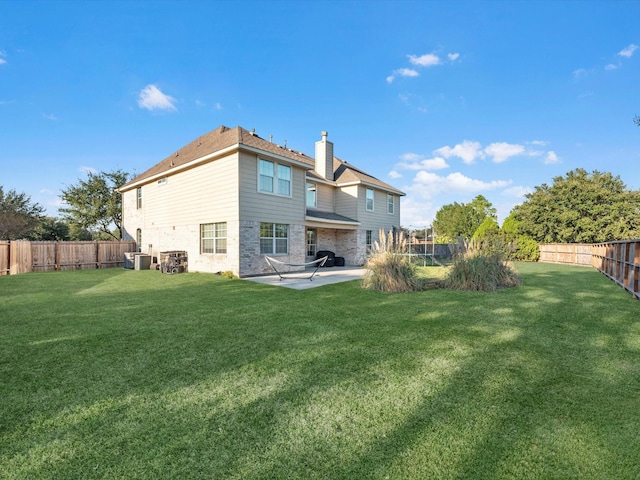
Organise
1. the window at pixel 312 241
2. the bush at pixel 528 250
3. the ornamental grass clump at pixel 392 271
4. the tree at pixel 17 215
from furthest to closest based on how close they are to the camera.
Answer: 1. the bush at pixel 528 250
2. the tree at pixel 17 215
3. the window at pixel 312 241
4. the ornamental grass clump at pixel 392 271

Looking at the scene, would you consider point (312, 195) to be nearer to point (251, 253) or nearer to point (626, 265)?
point (251, 253)

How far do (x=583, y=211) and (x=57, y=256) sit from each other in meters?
34.0

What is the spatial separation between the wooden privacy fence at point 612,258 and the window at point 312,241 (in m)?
11.2

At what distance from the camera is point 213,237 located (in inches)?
464

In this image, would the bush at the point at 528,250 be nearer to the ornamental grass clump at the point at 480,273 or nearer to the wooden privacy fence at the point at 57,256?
the ornamental grass clump at the point at 480,273

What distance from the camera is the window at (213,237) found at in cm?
1139

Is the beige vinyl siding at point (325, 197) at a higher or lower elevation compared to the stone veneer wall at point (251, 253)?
higher

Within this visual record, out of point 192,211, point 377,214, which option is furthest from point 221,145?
point 377,214

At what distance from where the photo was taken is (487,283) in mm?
7809

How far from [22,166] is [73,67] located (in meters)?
12.4

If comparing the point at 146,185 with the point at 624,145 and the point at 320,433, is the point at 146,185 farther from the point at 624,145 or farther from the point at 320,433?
the point at 624,145

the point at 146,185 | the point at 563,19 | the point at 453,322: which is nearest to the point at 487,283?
the point at 453,322

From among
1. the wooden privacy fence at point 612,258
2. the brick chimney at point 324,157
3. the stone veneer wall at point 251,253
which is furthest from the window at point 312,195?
the wooden privacy fence at point 612,258

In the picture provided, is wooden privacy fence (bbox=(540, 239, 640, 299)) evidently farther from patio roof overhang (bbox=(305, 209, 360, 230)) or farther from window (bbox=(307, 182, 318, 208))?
window (bbox=(307, 182, 318, 208))
